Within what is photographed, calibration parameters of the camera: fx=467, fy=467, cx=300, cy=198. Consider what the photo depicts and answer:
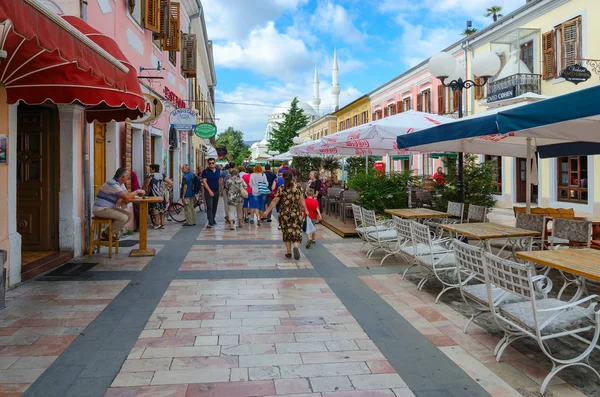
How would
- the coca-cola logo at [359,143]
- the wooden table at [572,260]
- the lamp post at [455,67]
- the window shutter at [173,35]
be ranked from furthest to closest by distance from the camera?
the window shutter at [173,35]
the coca-cola logo at [359,143]
the lamp post at [455,67]
the wooden table at [572,260]

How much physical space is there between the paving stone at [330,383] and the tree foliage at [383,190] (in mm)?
7209

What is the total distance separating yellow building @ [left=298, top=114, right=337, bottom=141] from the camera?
51250 millimetres

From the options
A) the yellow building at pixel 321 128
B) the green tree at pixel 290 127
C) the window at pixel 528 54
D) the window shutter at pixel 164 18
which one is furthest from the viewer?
the green tree at pixel 290 127

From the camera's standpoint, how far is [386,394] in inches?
121

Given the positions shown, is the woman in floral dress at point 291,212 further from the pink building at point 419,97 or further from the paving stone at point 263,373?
the pink building at point 419,97

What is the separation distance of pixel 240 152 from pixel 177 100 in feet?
264

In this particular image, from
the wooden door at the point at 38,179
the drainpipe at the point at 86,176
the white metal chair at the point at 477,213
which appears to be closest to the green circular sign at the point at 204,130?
the drainpipe at the point at 86,176

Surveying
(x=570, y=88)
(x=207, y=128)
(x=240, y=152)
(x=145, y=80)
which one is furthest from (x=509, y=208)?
(x=240, y=152)

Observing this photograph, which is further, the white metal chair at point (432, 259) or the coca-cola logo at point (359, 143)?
the coca-cola logo at point (359, 143)

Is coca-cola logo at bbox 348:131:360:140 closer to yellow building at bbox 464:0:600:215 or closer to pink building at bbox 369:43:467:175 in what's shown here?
yellow building at bbox 464:0:600:215

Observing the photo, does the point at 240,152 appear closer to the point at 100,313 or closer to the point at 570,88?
the point at 570,88

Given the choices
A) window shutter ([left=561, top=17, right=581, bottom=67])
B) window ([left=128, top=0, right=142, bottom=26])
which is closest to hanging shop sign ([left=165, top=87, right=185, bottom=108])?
window ([left=128, top=0, right=142, bottom=26])

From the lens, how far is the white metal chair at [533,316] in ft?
10.6

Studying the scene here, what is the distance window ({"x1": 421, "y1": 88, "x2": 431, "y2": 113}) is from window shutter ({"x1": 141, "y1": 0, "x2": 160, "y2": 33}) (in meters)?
19.0
